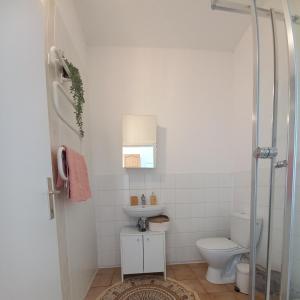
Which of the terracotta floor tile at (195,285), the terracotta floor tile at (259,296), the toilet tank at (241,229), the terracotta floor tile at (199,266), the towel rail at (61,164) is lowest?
the terracotta floor tile at (199,266)

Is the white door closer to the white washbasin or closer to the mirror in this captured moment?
the white washbasin

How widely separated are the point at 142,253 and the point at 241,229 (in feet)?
3.44

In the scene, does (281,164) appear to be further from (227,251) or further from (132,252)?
(132,252)

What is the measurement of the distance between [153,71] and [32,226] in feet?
6.84

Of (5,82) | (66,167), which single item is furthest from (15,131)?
(66,167)

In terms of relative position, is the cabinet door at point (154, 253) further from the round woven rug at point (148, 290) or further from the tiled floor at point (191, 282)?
the tiled floor at point (191, 282)

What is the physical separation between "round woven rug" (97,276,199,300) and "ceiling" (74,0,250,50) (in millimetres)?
2604

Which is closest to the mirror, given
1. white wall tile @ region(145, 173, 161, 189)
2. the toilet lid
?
white wall tile @ region(145, 173, 161, 189)

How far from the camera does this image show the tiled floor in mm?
1846

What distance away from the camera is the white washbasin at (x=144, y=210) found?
2.13m

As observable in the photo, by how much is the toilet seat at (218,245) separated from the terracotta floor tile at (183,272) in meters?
0.43

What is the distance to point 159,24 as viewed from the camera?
7.04ft

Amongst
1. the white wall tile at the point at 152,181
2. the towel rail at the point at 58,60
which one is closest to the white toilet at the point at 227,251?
the white wall tile at the point at 152,181

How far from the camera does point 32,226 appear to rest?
84 cm
